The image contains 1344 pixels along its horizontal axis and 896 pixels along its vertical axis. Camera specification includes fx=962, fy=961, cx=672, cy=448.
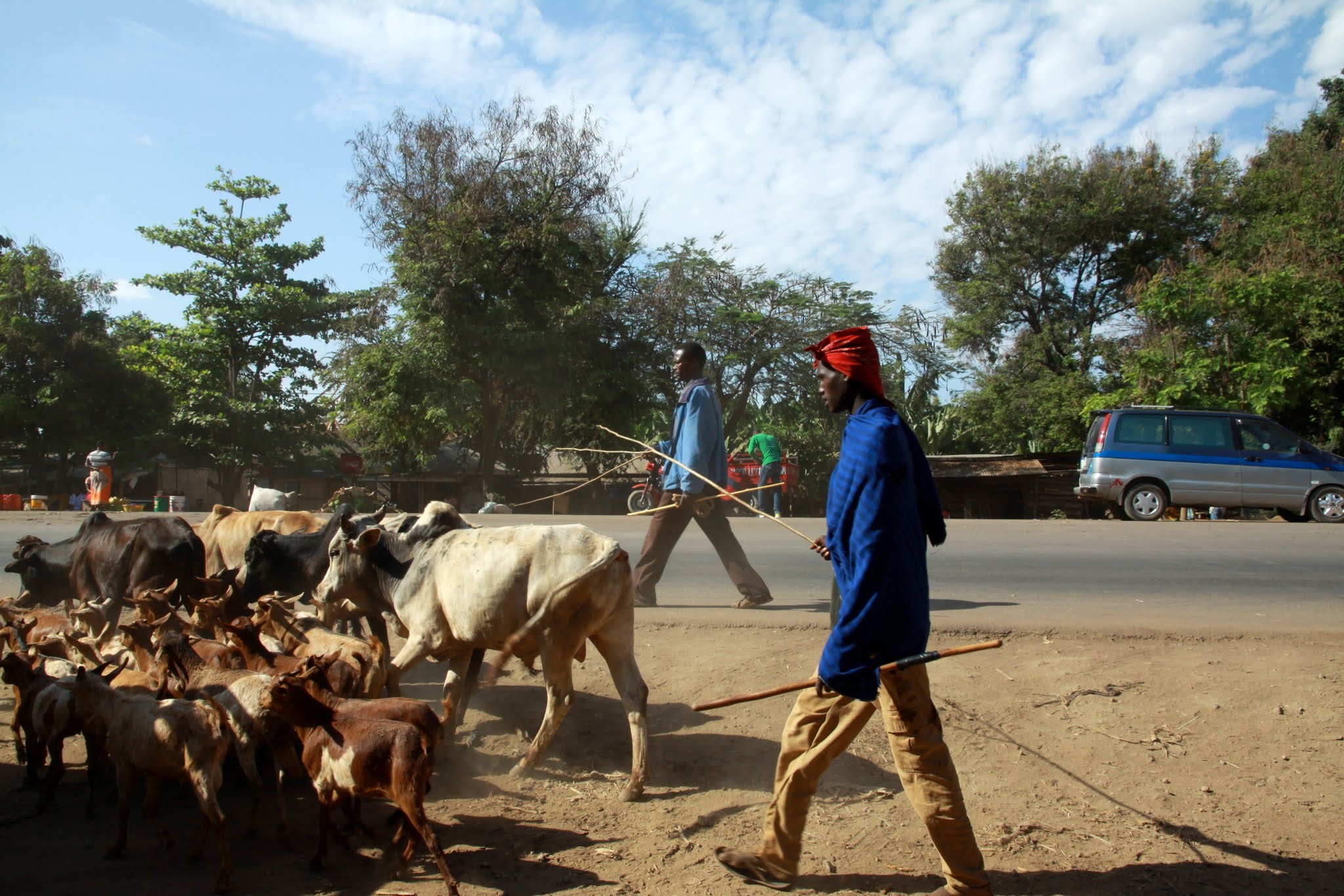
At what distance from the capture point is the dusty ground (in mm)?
4066

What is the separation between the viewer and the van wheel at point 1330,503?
16.9m

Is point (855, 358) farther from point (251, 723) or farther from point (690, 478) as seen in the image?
point (690, 478)

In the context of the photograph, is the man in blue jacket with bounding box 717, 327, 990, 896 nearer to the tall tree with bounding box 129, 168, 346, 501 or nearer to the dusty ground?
the dusty ground

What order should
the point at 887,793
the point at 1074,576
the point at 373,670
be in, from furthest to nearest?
the point at 1074,576 < the point at 373,670 < the point at 887,793

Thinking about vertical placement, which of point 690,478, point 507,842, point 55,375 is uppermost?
point 55,375

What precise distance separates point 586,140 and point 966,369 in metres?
14.0

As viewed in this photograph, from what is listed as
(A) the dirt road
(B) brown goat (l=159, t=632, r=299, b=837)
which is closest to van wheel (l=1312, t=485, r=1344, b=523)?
(A) the dirt road

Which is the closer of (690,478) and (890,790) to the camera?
(890,790)

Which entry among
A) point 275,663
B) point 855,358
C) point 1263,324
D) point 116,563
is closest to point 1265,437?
point 1263,324

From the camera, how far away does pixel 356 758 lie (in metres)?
3.96

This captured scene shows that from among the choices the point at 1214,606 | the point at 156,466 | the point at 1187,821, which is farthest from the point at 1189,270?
the point at 156,466

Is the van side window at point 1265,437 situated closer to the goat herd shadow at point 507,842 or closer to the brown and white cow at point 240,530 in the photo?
the goat herd shadow at point 507,842

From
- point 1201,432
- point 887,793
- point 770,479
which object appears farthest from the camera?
point 770,479

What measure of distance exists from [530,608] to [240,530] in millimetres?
3753
